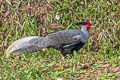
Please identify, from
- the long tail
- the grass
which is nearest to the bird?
the long tail

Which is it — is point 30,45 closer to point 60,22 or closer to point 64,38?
point 64,38

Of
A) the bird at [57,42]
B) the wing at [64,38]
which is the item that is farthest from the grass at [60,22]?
the wing at [64,38]

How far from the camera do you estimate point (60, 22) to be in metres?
8.01

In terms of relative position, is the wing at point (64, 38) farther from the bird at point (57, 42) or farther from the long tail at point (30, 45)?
the long tail at point (30, 45)

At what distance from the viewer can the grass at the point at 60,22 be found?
6.79m

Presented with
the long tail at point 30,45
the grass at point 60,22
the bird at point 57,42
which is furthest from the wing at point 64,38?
the grass at point 60,22

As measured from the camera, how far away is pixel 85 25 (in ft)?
22.9

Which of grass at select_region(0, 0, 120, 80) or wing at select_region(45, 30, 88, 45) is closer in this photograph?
wing at select_region(45, 30, 88, 45)

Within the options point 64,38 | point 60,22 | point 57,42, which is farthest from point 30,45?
point 60,22

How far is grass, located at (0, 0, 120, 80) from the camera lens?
6785 millimetres

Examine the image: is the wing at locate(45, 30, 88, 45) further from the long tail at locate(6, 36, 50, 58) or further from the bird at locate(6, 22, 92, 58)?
the long tail at locate(6, 36, 50, 58)

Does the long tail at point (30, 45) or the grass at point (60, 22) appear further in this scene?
the grass at point (60, 22)

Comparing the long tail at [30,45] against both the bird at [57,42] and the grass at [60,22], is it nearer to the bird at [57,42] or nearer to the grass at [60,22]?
the bird at [57,42]

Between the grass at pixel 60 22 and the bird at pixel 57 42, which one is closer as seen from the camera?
the bird at pixel 57 42
